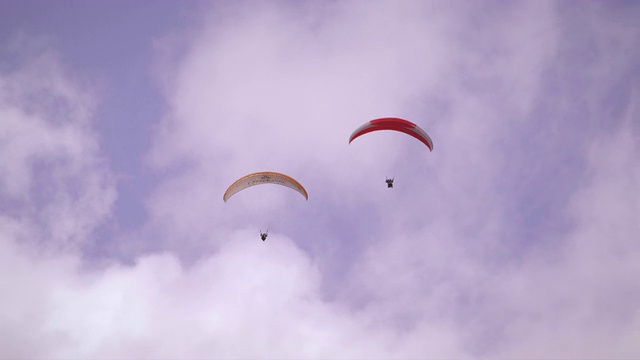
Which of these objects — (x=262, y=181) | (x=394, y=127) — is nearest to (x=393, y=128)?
(x=394, y=127)

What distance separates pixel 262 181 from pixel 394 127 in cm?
1277

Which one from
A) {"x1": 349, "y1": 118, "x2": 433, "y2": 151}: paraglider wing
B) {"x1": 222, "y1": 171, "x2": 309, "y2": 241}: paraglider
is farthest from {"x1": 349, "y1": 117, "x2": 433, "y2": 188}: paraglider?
{"x1": 222, "y1": 171, "x2": 309, "y2": 241}: paraglider

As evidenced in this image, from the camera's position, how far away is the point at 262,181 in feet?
141

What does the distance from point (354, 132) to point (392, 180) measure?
7936mm

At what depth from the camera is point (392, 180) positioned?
46625 mm

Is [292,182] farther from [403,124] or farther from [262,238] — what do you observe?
[403,124]

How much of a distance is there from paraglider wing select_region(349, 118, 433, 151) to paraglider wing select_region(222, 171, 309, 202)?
6451 millimetres

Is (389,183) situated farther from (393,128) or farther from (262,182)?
(262,182)

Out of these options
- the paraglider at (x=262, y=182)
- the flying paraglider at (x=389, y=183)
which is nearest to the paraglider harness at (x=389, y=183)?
the flying paraglider at (x=389, y=183)

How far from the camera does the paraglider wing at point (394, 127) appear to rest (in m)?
40.4

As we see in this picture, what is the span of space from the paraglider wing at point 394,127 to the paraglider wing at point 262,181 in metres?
6.45

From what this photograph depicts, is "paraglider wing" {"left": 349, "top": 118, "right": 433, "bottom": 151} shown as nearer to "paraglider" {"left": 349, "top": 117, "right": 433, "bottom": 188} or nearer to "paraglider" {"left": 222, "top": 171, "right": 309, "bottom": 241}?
"paraglider" {"left": 349, "top": 117, "right": 433, "bottom": 188}

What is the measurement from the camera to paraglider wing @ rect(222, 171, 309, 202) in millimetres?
42125

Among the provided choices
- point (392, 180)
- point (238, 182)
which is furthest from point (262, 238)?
point (392, 180)
